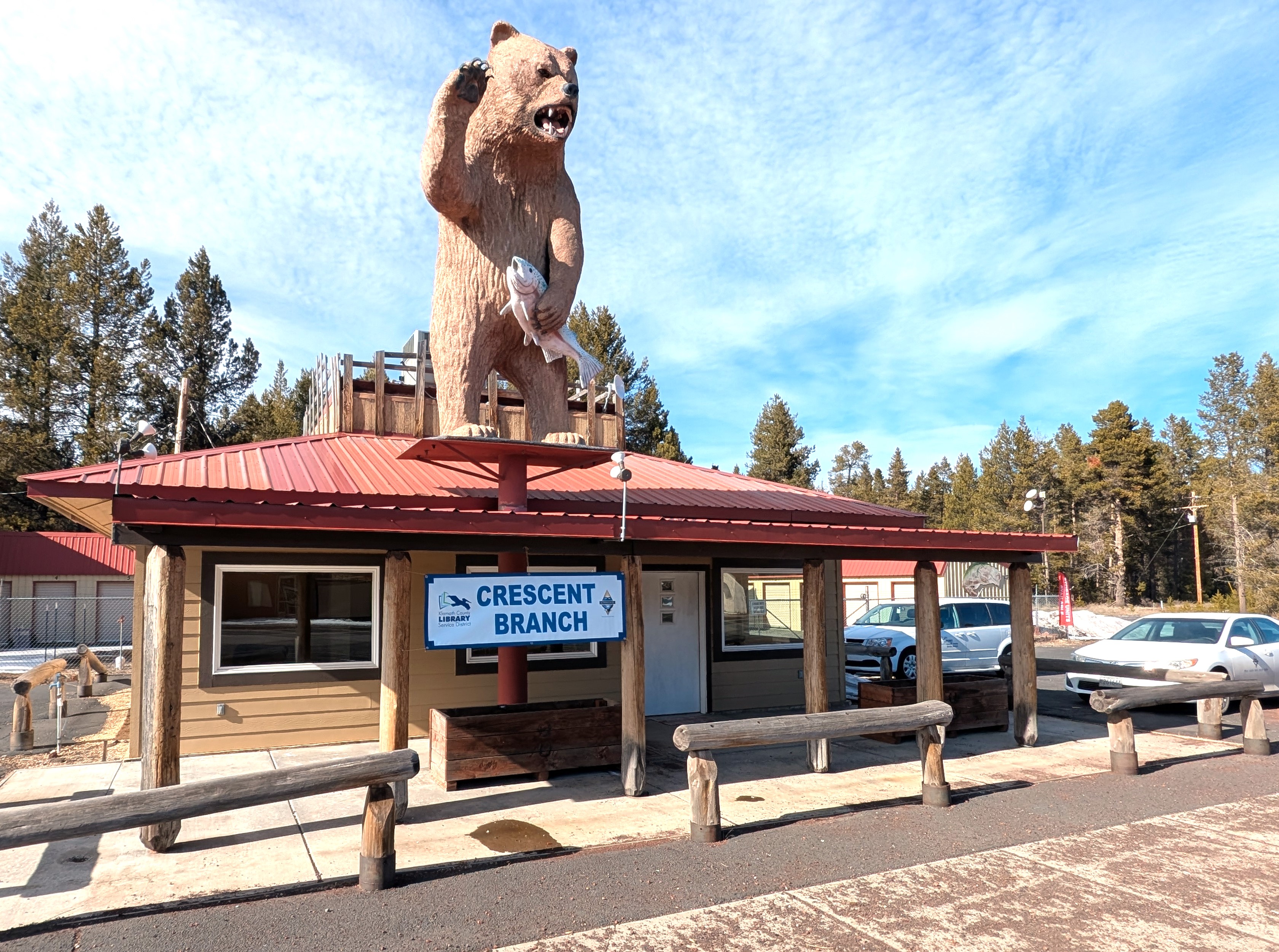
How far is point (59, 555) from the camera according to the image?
25.9 m

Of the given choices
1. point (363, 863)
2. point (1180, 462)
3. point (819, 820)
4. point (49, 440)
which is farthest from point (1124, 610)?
point (49, 440)

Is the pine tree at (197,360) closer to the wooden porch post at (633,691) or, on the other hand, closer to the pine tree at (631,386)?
the pine tree at (631,386)

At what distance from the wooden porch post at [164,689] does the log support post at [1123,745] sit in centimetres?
797

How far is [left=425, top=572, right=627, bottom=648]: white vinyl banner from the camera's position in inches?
269

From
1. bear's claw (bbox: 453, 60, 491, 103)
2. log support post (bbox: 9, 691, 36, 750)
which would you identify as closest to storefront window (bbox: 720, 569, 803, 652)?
bear's claw (bbox: 453, 60, 491, 103)

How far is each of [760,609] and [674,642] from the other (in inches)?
63.7

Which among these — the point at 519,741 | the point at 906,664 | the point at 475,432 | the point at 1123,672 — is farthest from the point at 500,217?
the point at 906,664

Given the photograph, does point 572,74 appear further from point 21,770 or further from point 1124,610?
point 1124,610

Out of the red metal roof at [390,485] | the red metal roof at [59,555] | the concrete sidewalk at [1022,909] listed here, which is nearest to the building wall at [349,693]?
the red metal roof at [390,485]

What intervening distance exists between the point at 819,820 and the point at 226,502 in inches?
194

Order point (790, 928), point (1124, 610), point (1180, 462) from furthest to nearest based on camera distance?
point (1180, 462), point (1124, 610), point (790, 928)

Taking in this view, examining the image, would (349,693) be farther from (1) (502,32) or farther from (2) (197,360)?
(2) (197,360)

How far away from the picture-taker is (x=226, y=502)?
5.63 m

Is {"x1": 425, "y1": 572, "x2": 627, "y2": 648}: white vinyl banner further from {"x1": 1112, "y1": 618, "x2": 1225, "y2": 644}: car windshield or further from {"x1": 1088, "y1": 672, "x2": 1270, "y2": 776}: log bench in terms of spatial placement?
{"x1": 1112, "y1": 618, "x2": 1225, "y2": 644}: car windshield
